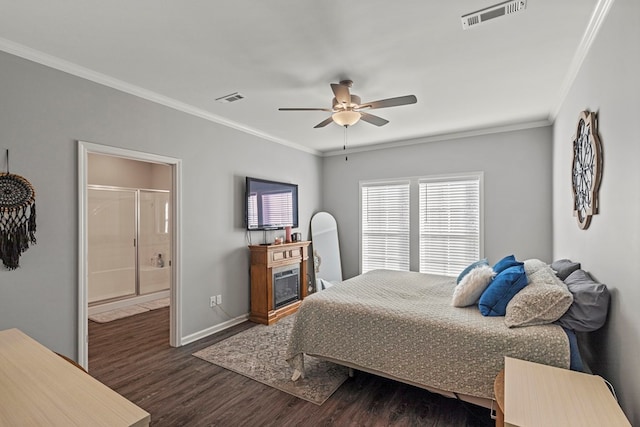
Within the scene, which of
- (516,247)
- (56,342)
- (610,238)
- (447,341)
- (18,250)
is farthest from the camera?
(516,247)

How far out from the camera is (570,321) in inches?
78.0

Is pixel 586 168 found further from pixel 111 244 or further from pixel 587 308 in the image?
pixel 111 244

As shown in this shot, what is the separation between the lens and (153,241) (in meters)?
5.87

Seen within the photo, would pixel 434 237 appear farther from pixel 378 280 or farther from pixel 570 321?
pixel 570 321

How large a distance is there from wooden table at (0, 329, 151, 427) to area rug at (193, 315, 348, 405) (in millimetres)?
1744

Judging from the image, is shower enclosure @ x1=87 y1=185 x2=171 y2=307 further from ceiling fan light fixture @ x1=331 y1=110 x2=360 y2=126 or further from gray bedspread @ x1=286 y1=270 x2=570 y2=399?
ceiling fan light fixture @ x1=331 y1=110 x2=360 y2=126

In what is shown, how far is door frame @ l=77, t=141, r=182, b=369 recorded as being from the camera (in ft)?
8.84

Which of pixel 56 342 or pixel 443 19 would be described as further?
pixel 56 342

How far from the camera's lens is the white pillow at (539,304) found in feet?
6.54

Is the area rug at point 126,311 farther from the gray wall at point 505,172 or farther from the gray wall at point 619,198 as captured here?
the gray wall at point 619,198

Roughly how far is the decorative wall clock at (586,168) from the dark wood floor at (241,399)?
65.4 inches

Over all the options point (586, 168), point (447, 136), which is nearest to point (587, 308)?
point (586, 168)

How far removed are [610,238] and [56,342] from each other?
13.0 ft

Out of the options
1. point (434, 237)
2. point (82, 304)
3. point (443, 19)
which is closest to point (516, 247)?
point (434, 237)
